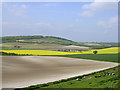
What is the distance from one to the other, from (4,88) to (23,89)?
5.09 feet

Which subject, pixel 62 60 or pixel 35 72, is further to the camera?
pixel 62 60

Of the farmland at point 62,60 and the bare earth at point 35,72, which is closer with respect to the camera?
the farmland at point 62,60

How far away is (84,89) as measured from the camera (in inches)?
550

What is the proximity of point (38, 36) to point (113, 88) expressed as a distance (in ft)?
249

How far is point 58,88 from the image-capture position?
14.5 metres

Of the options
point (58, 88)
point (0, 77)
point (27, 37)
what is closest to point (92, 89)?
point (58, 88)

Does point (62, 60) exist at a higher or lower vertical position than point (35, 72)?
higher

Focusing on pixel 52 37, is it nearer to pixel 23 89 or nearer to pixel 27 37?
pixel 27 37

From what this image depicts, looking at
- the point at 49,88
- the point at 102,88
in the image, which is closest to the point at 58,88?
the point at 49,88

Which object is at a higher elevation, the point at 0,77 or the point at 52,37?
the point at 52,37

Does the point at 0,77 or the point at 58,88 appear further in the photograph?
the point at 0,77

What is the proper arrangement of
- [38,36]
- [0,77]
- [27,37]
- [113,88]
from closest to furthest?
[113,88] < [0,77] < [27,37] < [38,36]

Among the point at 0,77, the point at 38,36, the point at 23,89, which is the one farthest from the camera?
the point at 38,36

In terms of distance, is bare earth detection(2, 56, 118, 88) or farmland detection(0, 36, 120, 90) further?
bare earth detection(2, 56, 118, 88)
